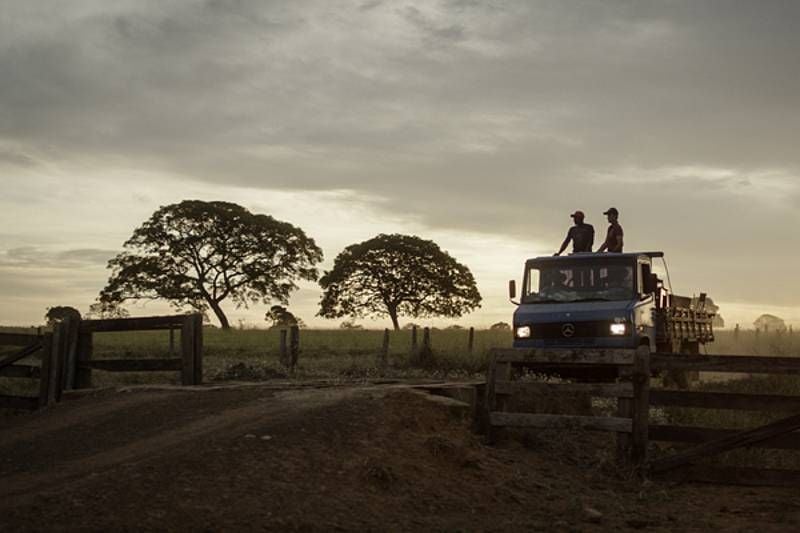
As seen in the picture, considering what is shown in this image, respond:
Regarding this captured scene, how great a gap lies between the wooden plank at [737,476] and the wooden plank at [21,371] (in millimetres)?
10707

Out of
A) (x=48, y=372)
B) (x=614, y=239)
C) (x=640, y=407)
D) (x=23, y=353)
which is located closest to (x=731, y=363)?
(x=640, y=407)

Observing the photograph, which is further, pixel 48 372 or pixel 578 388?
pixel 48 372

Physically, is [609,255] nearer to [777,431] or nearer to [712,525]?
[777,431]

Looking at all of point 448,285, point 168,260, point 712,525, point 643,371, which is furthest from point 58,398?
point 448,285

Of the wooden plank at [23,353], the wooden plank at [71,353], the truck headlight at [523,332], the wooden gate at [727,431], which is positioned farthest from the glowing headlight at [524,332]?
the wooden plank at [23,353]

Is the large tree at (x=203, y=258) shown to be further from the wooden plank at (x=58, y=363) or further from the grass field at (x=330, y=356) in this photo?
the wooden plank at (x=58, y=363)

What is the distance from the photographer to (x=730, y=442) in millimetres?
10188

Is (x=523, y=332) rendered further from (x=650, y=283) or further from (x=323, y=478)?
(x=323, y=478)

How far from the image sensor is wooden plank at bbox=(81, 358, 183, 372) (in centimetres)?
1409

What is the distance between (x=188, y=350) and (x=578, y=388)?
6.21 metres

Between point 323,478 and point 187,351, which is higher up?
point 187,351

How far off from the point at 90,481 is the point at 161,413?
3.19 m

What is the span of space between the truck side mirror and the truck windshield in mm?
336

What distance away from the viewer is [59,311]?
2557 inches
